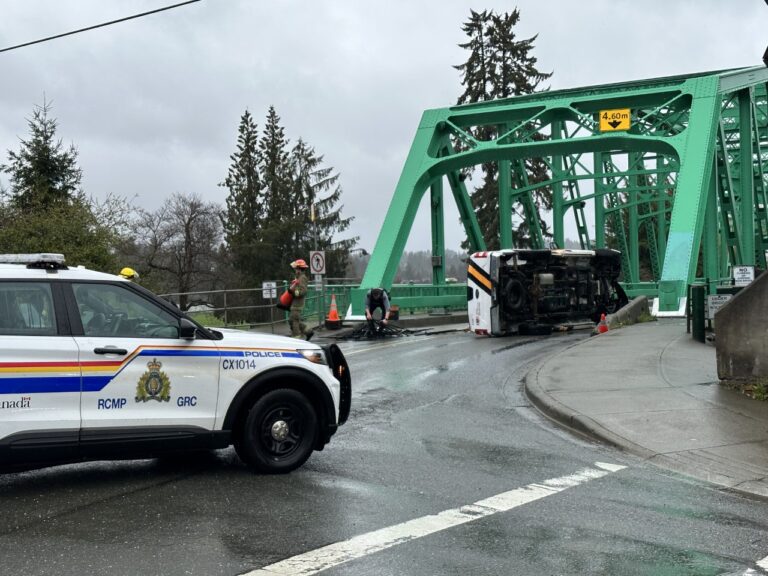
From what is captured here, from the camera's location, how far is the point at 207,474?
6680 mm

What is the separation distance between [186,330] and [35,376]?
1.11 meters

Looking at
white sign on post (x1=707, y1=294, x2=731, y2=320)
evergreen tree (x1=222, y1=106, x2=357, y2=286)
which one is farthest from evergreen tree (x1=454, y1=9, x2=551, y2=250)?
white sign on post (x1=707, y1=294, x2=731, y2=320)

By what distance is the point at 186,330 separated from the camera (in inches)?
248

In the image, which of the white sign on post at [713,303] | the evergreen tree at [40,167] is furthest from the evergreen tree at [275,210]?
the white sign on post at [713,303]

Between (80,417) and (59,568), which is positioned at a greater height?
(80,417)

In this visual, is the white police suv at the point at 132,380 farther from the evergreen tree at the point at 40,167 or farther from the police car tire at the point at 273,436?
the evergreen tree at the point at 40,167

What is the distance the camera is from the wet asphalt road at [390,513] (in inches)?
183

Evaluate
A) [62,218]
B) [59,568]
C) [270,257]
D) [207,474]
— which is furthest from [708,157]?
[270,257]

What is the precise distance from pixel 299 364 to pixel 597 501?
2.55m

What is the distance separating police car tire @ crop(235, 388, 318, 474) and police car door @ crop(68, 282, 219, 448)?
0.36 meters

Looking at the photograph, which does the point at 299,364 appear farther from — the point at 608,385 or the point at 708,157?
the point at 708,157

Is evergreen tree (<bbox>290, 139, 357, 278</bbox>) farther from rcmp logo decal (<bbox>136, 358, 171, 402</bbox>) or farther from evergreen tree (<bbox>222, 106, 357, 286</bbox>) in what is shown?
rcmp logo decal (<bbox>136, 358, 171, 402</bbox>)

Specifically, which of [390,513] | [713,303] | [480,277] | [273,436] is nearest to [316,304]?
[480,277]

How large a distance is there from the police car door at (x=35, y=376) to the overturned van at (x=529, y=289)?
15725 millimetres
